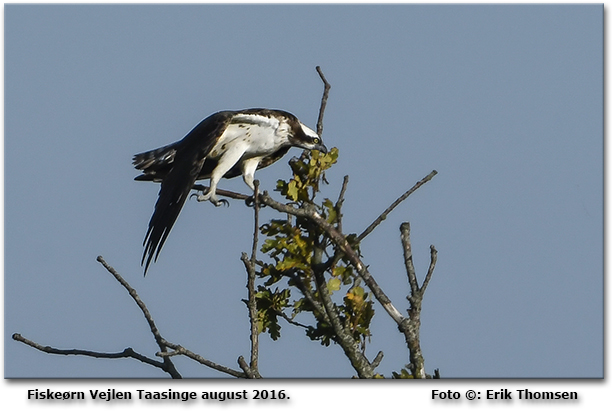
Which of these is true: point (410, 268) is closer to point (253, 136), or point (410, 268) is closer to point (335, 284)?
point (335, 284)

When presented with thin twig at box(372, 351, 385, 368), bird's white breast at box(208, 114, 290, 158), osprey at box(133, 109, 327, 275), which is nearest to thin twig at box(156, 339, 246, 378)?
thin twig at box(372, 351, 385, 368)

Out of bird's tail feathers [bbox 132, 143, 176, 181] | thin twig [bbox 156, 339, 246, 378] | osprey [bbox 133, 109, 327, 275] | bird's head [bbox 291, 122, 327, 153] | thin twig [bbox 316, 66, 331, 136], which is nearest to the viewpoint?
thin twig [bbox 156, 339, 246, 378]

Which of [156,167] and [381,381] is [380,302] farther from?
[156,167]

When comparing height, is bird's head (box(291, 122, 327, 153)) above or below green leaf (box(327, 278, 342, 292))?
above

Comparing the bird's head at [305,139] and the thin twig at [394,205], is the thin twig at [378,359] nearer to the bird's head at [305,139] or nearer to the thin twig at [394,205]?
the thin twig at [394,205]

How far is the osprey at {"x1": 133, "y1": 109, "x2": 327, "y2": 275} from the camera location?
8148mm

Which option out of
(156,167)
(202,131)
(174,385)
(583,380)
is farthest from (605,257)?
(156,167)

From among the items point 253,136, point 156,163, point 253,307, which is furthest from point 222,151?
point 253,307

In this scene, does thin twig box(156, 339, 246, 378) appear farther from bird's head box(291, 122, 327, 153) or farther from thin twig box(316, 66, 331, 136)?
bird's head box(291, 122, 327, 153)

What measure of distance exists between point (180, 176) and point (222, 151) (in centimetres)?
106

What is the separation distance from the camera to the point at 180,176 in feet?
26.6

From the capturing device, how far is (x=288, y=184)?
22.4 ft

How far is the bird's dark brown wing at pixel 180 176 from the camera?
741 cm

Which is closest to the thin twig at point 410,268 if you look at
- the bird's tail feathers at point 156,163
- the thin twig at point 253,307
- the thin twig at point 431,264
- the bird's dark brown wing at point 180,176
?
the thin twig at point 431,264
